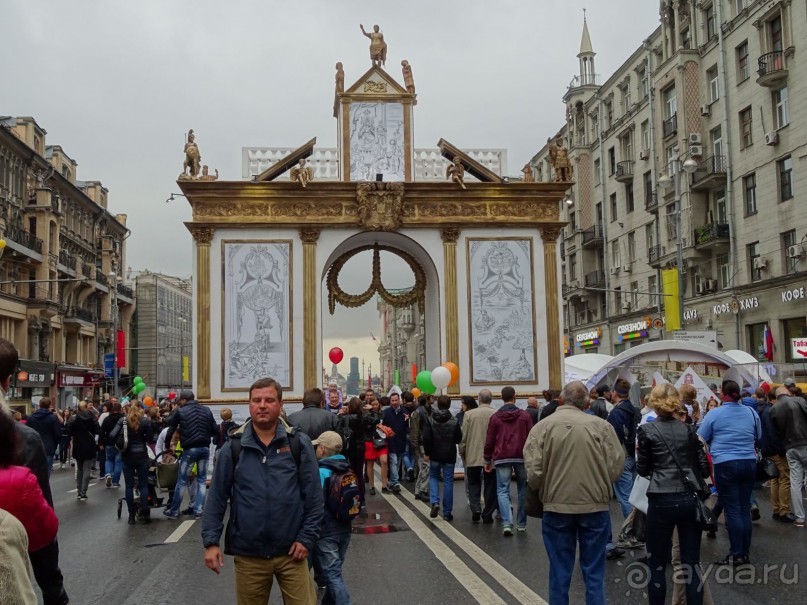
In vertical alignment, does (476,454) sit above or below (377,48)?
below

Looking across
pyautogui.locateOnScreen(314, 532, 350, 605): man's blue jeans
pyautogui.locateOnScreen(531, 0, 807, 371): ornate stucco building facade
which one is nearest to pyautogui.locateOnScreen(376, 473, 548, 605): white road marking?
pyautogui.locateOnScreen(314, 532, 350, 605): man's blue jeans

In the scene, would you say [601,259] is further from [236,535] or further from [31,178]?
[236,535]

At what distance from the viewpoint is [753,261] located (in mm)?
34031

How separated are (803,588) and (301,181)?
1598cm

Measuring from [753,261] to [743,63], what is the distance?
331 inches

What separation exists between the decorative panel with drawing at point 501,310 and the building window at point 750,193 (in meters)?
16.2

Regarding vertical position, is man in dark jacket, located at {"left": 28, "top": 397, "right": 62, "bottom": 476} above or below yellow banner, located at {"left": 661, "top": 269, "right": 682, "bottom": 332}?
below

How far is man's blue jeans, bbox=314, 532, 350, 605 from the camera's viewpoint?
627 cm

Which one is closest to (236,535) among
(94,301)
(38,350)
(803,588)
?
(803,588)

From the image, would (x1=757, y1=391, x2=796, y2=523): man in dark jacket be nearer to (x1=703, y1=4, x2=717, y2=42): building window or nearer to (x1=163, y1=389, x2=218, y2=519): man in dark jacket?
(x1=163, y1=389, x2=218, y2=519): man in dark jacket

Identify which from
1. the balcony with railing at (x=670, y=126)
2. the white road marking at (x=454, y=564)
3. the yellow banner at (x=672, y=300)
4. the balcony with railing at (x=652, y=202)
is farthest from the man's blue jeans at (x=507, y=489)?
the balcony with railing at (x=652, y=202)

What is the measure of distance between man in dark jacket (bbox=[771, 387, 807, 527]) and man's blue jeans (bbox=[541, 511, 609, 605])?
6.35 meters

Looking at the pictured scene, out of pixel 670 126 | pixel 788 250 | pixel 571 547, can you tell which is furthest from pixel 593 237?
pixel 571 547

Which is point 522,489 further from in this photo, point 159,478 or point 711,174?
point 711,174
